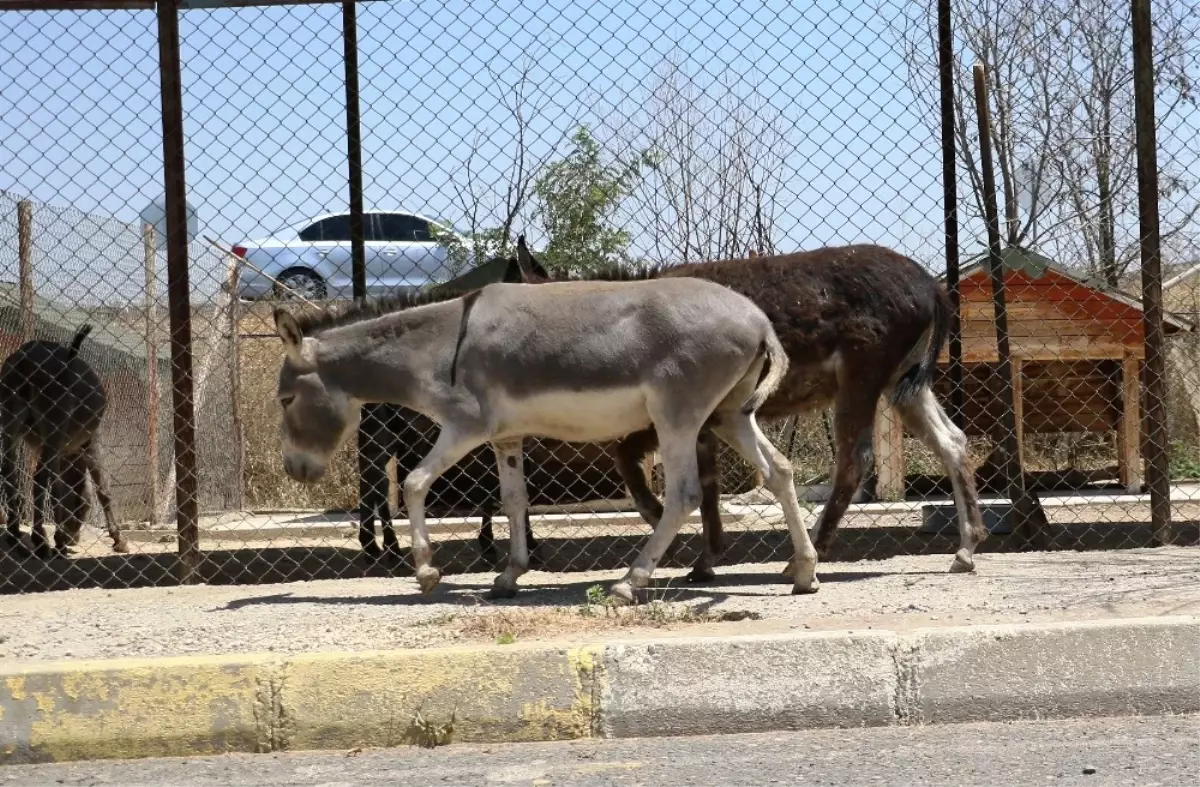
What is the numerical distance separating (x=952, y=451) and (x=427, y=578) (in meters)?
2.92

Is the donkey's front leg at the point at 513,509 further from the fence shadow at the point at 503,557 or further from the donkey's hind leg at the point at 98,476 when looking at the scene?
the donkey's hind leg at the point at 98,476

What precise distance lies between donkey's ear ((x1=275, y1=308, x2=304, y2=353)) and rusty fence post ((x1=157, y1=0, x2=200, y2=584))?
3.68 feet

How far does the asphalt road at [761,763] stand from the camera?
13.2 ft

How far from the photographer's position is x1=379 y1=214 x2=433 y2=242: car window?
9.58 m

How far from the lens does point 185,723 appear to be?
465 cm

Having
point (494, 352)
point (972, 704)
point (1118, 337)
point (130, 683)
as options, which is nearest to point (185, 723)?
point (130, 683)

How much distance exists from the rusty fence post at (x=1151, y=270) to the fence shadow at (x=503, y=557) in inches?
13.3

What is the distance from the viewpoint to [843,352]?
7152 millimetres

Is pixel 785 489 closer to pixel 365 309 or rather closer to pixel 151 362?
pixel 365 309

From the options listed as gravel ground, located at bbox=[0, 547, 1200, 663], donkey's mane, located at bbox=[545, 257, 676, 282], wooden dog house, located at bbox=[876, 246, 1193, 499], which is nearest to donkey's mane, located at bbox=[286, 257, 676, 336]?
donkey's mane, located at bbox=[545, 257, 676, 282]

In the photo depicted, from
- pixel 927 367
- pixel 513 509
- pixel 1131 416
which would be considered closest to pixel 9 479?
pixel 513 509

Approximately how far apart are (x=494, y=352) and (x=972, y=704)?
8.73ft

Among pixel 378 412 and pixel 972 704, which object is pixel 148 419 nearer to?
pixel 378 412

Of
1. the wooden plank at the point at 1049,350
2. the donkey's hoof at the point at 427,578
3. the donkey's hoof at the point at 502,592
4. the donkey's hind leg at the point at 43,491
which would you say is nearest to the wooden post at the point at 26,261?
the donkey's hind leg at the point at 43,491
